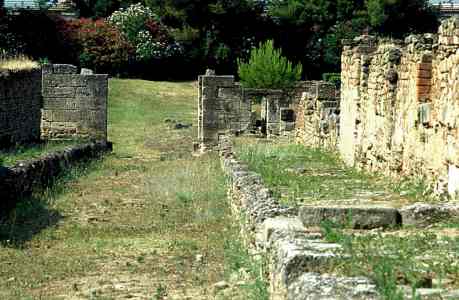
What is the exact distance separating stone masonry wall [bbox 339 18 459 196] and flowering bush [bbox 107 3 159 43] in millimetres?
31623

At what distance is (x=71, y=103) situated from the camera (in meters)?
26.0

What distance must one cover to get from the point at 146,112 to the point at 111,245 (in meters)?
25.5

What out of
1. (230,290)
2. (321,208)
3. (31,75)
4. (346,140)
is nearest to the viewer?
(321,208)

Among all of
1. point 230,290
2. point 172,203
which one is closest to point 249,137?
point 172,203

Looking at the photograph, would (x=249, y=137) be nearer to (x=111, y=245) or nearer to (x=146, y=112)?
(x=146, y=112)

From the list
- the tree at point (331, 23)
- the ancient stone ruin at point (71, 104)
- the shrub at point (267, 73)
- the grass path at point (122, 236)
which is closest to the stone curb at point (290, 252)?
the grass path at point (122, 236)

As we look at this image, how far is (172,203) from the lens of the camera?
15.0m

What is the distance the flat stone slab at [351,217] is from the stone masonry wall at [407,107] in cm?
193

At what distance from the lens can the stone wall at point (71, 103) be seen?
2591 centimetres

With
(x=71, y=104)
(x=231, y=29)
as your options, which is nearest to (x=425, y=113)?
(x=71, y=104)

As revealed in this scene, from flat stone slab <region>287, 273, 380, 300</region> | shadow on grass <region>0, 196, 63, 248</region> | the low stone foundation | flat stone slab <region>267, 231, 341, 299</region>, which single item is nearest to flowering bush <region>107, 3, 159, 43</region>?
the low stone foundation

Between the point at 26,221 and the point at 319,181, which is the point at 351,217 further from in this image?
the point at 26,221

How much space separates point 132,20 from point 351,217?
42.1 metres

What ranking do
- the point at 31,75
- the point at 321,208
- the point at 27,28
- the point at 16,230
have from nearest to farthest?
the point at 321,208 → the point at 16,230 → the point at 31,75 → the point at 27,28
